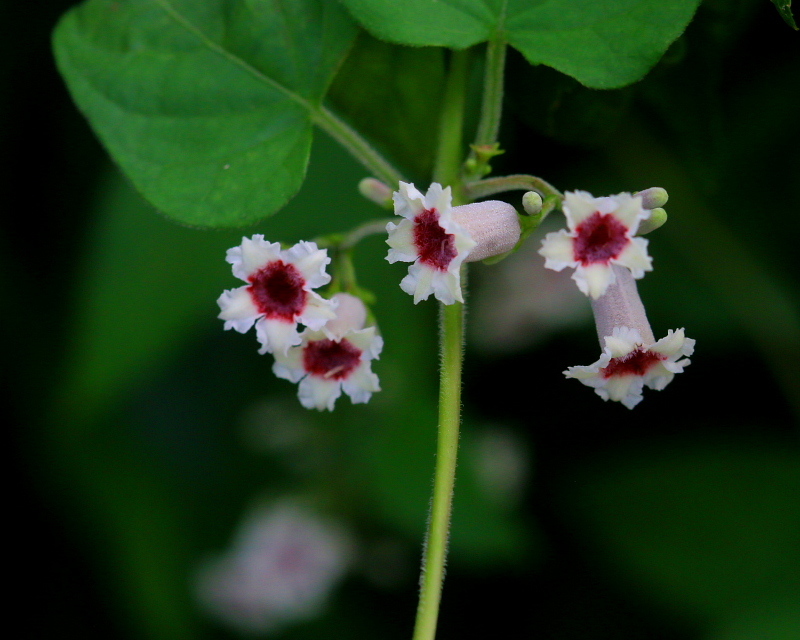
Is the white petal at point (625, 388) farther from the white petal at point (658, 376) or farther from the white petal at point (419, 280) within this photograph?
the white petal at point (419, 280)

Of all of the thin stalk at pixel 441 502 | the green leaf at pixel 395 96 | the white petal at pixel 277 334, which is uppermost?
the green leaf at pixel 395 96

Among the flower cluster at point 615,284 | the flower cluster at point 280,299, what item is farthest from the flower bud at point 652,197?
the flower cluster at point 280,299

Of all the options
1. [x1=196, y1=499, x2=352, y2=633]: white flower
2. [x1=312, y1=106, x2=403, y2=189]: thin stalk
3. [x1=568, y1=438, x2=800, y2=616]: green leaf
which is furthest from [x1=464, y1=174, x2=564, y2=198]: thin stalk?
[x1=196, y1=499, x2=352, y2=633]: white flower

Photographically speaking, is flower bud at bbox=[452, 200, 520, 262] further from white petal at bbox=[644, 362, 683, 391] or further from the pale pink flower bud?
white petal at bbox=[644, 362, 683, 391]

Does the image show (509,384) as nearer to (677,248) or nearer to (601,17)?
(677,248)

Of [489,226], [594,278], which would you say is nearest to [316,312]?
[489,226]

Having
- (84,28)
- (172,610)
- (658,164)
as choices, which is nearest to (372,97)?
(84,28)

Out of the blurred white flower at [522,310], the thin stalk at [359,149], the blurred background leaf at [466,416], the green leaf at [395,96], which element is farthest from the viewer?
the blurred white flower at [522,310]
